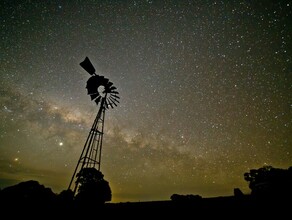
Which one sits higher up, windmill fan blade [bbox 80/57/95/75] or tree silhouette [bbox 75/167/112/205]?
windmill fan blade [bbox 80/57/95/75]

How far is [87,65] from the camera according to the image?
52.4 feet

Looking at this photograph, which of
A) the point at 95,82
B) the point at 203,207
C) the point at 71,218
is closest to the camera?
the point at 203,207

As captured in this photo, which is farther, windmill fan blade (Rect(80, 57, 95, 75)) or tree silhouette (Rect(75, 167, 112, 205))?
tree silhouette (Rect(75, 167, 112, 205))

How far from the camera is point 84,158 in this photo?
14359 mm

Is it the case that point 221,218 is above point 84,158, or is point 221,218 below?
below

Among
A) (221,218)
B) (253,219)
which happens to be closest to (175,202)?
(221,218)

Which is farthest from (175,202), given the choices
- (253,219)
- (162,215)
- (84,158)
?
(84,158)

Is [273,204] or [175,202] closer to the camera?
[273,204]

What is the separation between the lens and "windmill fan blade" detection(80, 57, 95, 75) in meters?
15.9

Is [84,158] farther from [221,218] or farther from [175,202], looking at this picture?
[221,218]

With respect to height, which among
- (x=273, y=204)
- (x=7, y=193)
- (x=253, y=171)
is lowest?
(x=273, y=204)

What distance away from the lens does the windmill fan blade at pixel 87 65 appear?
15891mm

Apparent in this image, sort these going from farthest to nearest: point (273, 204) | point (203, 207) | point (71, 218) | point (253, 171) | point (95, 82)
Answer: point (253, 171) → point (95, 82) → point (71, 218) → point (203, 207) → point (273, 204)

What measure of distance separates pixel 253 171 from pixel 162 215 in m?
41.8
